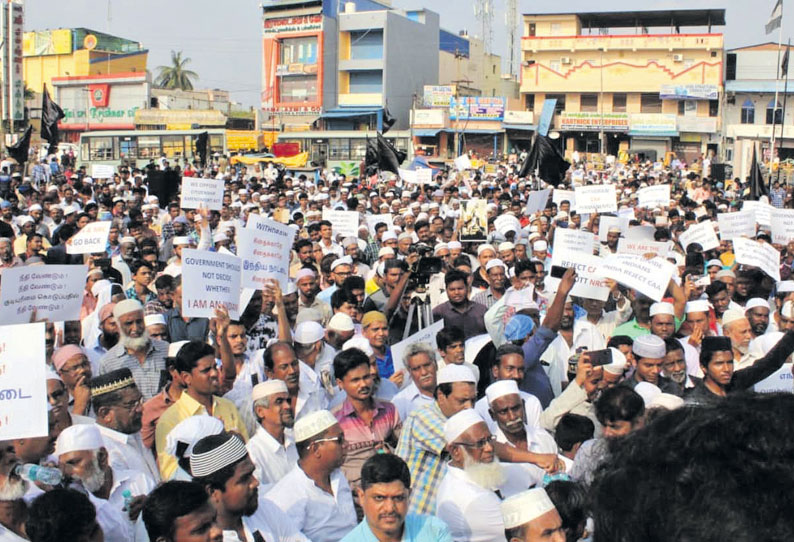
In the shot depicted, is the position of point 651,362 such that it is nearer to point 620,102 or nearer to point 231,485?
point 231,485

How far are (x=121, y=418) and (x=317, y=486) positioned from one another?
1.14m

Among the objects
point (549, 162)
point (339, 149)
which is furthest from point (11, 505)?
point (339, 149)

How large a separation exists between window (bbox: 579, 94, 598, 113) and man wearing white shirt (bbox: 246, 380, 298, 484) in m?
50.6

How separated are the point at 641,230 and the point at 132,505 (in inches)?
324

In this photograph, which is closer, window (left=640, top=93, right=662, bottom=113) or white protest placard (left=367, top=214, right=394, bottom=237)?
white protest placard (left=367, top=214, right=394, bottom=237)

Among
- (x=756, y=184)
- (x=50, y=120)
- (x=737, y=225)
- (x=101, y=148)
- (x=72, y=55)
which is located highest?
(x=72, y=55)

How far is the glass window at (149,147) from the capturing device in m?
28.9

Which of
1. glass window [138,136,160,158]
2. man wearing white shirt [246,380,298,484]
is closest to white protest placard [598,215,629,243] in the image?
man wearing white shirt [246,380,298,484]

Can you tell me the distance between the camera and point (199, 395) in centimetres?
480

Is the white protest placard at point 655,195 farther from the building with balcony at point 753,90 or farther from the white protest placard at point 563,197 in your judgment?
the building with balcony at point 753,90

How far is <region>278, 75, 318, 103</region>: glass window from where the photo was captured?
56938mm

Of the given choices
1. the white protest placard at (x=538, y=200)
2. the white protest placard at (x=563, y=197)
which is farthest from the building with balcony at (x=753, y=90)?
the white protest placard at (x=538, y=200)

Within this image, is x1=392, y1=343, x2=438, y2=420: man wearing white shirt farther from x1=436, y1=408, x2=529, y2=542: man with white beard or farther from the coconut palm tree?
the coconut palm tree

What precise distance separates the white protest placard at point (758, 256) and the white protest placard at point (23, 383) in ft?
20.8
